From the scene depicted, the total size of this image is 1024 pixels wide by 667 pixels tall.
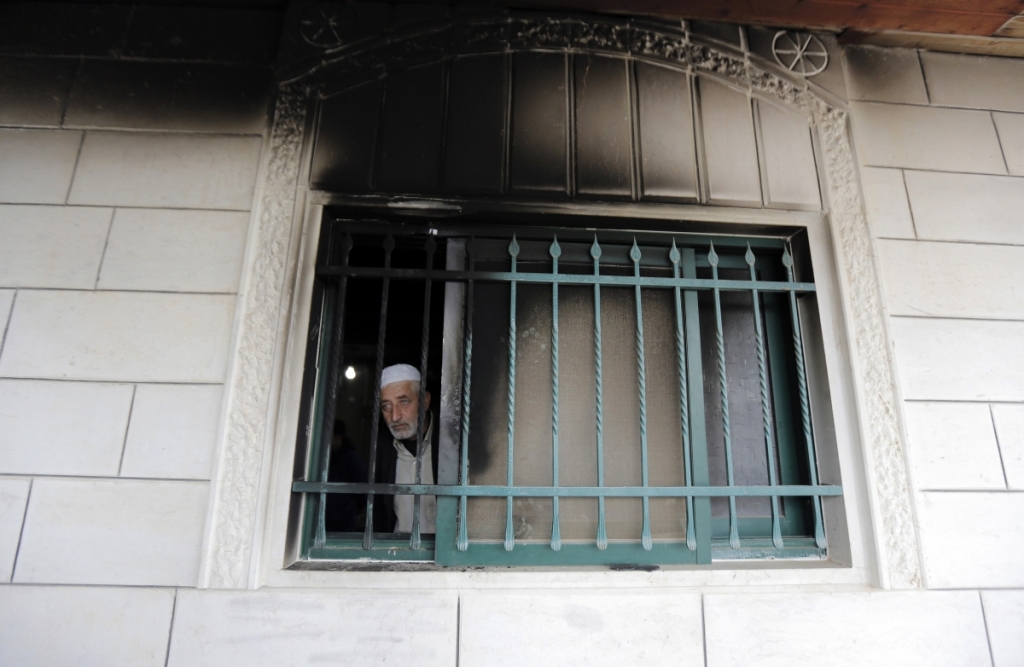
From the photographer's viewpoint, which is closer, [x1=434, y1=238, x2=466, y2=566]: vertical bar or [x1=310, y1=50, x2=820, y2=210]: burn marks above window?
[x1=434, y1=238, x2=466, y2=566]: vertical bar

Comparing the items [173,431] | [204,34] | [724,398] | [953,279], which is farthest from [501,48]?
[953,279]

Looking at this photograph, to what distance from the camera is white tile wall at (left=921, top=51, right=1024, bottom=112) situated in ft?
7.62

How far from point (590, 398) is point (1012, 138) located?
223 centimetres

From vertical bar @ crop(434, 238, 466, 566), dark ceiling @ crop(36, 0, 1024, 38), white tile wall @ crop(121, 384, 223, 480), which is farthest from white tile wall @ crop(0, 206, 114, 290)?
vertical bar @ crop(434, 238, 466, 566)

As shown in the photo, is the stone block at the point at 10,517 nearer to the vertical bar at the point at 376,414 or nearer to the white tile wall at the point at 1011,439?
the vertical bar at the point at 376,414

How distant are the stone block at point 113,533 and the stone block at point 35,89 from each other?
4.79 feet

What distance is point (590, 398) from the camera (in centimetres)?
201

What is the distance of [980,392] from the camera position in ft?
6.40

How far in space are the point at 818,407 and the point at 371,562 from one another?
1.79 meters

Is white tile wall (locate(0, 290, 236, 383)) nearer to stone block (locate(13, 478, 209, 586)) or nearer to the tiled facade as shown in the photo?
the tiled facade

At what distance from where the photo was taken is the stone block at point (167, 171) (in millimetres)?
2000

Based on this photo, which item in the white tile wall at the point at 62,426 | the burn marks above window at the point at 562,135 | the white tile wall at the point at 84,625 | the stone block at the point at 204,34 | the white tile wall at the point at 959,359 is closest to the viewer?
the white tile wall at the point at 84,625

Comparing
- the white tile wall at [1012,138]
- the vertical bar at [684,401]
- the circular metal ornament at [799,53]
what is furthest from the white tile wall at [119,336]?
the white tile wall at [1012,138]

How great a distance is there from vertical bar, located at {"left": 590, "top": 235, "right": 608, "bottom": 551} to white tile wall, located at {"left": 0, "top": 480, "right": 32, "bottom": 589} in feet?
6.37
